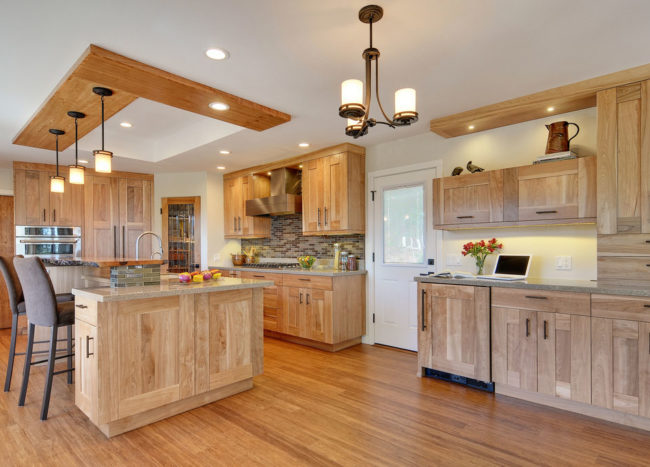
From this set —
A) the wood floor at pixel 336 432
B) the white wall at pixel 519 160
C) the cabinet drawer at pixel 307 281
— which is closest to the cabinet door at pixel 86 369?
the wood floor at pixel 336 432

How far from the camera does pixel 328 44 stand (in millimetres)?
2250

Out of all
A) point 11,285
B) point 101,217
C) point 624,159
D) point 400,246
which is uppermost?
point 624,159

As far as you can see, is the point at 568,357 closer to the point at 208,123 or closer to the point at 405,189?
the point at 405,189

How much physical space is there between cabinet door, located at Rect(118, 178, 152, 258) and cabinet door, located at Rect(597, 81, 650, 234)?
5.88 m

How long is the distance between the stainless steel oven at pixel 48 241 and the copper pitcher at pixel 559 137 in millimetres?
6202

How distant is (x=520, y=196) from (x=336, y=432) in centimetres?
239

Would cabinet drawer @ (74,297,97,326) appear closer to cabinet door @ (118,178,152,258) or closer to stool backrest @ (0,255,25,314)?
stool backrest @ (0,255,25,314)

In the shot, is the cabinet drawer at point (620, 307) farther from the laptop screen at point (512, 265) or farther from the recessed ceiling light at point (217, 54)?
the recessed ceiling light at point (217, 54)

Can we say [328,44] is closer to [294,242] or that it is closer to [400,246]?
[400,246]

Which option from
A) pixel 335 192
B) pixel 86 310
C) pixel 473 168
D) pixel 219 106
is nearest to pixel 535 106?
pixel 473 168

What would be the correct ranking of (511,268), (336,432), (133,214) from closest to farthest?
1. (336,432)
2. (511,268)
3. (133,214)

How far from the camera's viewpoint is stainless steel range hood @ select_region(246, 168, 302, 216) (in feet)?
16.5

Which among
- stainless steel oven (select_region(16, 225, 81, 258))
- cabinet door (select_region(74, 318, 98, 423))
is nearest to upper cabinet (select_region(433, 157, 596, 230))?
cabinet door (select_region(74, 318, 98, 423))

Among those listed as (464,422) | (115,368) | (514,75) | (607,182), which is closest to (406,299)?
(464,422)
